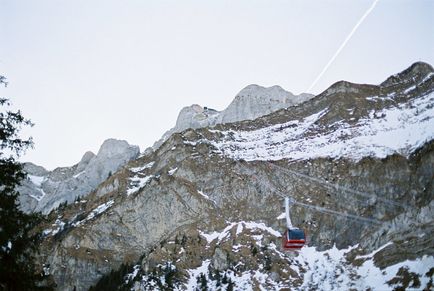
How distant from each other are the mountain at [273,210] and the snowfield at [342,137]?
533mm

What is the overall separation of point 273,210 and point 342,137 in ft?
104

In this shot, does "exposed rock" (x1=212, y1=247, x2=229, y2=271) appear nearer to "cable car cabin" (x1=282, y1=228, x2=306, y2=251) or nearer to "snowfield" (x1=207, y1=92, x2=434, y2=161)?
"snowfield" (x1=207, y1=92, x2=434, y2=161)

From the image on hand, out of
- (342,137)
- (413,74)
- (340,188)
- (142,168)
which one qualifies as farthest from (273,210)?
(413,74)

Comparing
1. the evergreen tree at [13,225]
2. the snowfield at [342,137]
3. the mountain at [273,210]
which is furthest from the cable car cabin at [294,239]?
the snowfield at [342,137]

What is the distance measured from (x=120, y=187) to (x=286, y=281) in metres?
61.4

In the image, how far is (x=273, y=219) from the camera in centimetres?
11594

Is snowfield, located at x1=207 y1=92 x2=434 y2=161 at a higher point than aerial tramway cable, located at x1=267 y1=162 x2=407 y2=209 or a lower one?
higher

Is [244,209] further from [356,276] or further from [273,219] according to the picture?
[356,276]

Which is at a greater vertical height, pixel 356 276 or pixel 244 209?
pixel 244 209

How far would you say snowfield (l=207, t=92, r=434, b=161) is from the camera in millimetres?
118438

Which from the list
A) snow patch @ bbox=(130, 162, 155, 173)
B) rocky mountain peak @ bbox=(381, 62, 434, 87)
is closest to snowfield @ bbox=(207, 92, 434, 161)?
rocky mountain peak @ bbox=(381, 62, 434, 87)

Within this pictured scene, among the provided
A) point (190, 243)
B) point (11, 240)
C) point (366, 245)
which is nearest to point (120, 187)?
point (190, 243)

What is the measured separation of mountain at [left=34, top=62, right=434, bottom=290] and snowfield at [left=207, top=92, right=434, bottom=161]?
53 centimetres

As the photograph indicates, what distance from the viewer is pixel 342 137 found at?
5221 inches
